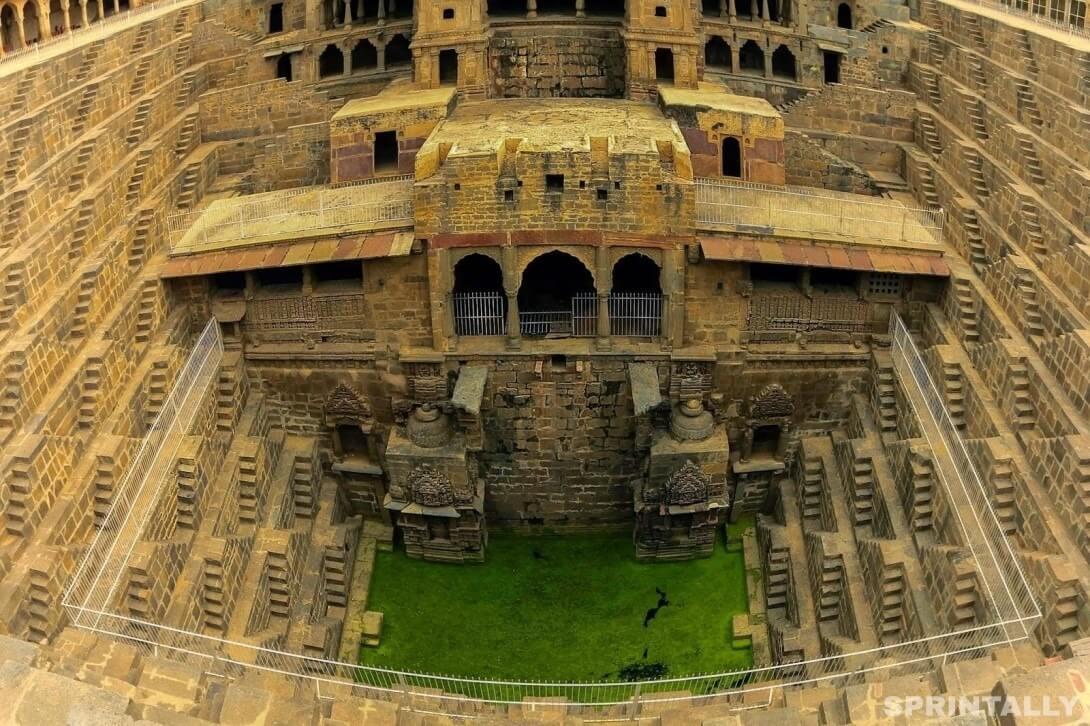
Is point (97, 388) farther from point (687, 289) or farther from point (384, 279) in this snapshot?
point (687, 289)

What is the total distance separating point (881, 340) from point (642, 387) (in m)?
6.06

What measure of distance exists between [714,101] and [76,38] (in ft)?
62.8

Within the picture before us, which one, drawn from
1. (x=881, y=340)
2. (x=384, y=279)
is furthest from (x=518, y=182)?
(x=881, y=340)

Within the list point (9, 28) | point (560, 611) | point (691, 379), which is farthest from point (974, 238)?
point (9, 28)

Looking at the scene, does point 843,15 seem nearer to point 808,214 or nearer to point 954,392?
point 808,214

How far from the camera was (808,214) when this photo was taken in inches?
1024

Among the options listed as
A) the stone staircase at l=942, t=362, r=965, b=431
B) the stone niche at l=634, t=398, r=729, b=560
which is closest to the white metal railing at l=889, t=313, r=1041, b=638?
the stone staircase at l=942, t=362, r=965, b=431

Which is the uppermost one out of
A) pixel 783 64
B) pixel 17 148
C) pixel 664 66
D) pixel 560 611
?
pixel 664 66

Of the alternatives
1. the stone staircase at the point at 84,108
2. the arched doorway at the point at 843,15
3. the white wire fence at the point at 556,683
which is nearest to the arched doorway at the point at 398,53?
the stone staircase at the point at 84,108

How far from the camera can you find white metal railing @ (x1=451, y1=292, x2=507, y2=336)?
26.1 meters

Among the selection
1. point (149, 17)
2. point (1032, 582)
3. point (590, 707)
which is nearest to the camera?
point (1032, 582)

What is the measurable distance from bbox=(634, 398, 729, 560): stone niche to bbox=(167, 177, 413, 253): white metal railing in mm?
8156

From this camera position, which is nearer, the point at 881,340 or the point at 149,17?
the point at 881,340

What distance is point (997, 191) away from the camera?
82.6 ft
